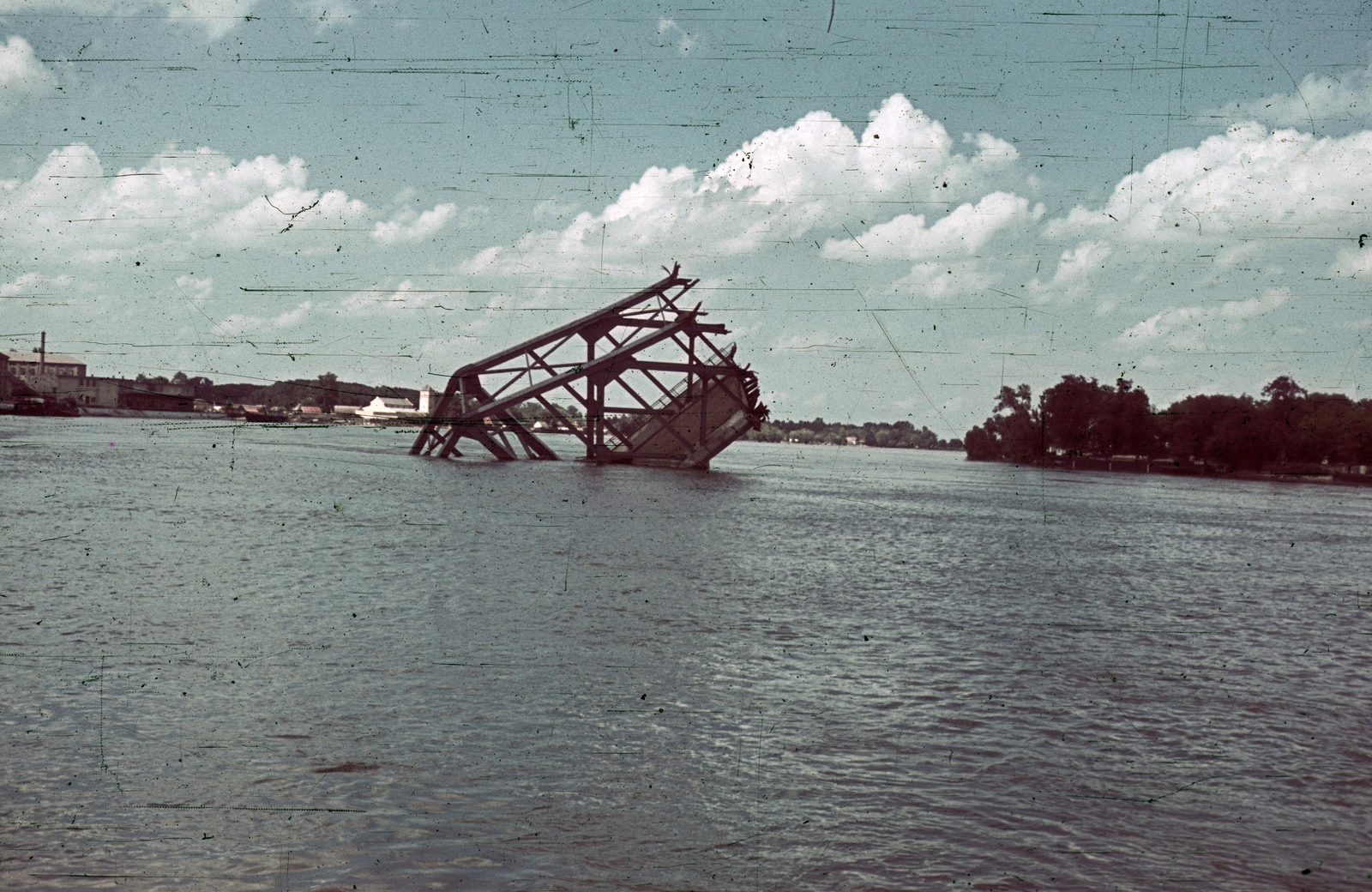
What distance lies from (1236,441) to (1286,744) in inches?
4367

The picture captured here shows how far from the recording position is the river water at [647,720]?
5.99m

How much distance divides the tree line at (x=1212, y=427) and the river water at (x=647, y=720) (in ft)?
303

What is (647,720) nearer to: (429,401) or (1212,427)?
(429,401)

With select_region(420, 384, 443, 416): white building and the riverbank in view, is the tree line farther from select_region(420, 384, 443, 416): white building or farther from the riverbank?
select_region(420, 384, 443, 416): white building

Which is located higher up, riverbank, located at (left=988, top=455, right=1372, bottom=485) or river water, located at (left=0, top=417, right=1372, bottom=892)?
riverbank, located at (left=988, top=455, right=1372, bottom=485)

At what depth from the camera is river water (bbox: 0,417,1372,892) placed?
5.99 m

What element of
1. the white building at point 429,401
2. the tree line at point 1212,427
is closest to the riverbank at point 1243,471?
the tree line at point 1212,427

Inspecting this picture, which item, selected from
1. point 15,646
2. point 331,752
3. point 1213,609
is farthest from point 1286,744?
point 15,646

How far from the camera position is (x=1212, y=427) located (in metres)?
112

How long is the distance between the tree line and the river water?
92280 mm

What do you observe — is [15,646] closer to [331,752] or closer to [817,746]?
[331,752]

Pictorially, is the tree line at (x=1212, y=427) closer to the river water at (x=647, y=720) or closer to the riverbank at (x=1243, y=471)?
the riverbank at (x=1243, y=471)

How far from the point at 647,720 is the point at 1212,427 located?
4626 inches

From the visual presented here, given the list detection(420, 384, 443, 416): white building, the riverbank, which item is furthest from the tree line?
detection(420, 384, 443, 416): white building
